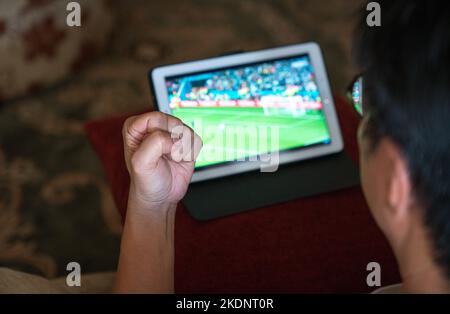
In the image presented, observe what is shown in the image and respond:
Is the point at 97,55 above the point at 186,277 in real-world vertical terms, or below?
above

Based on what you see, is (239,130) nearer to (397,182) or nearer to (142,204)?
(142,204)

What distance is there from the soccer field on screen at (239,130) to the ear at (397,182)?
1.37 feet

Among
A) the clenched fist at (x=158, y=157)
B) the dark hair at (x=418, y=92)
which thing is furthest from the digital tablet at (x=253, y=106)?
the dark hair at (x=418, y=92)

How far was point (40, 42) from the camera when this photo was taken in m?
1.89

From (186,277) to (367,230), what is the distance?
32 centimetres

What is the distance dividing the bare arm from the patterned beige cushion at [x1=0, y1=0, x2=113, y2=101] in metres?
1.29

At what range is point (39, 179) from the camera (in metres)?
1.62

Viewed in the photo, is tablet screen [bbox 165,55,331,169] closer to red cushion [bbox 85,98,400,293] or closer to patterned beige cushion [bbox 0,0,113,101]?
red cushion [bbox 85,98,400,293]

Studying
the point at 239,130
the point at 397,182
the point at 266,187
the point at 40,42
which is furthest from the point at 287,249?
the point at 40,42

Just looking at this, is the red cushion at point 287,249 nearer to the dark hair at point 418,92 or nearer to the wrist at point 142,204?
the wrist at point 142,204

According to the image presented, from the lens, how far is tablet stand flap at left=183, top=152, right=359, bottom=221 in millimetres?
906

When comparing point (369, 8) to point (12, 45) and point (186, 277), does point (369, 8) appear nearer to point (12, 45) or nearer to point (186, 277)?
point (186, 277)

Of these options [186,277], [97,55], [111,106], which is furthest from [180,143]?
[97,55]

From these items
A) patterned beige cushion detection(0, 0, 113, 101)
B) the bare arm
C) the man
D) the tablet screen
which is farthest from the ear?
patterned beige cushion detection(0, 0, 113, 101)
